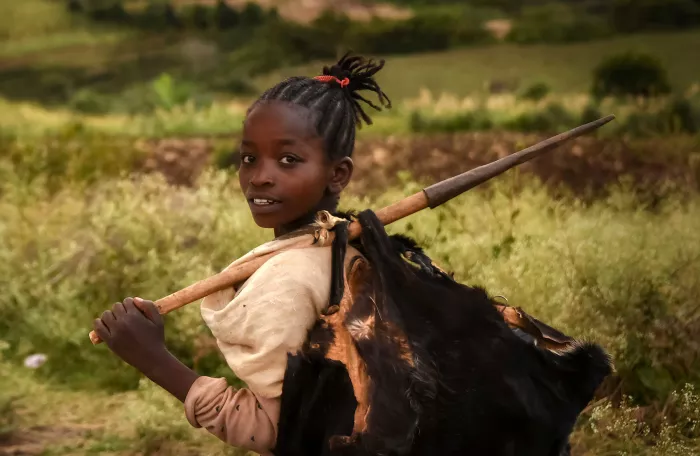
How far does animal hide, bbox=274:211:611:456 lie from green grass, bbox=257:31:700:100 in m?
6.94

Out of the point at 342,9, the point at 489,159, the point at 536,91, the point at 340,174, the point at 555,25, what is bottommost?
the point at 340,174

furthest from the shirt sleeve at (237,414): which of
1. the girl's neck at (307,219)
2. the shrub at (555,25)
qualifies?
the shrub at (555,25)

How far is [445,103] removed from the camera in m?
9.93

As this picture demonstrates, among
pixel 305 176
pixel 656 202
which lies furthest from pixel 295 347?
pixel 656 202

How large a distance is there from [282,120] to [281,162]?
0.34ft

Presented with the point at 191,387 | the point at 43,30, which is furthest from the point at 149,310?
the point at 43,30

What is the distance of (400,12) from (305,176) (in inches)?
320

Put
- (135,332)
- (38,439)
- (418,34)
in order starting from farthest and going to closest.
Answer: (418,34) < (38,439) < (135,332)

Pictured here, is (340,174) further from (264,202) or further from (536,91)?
(536,91)

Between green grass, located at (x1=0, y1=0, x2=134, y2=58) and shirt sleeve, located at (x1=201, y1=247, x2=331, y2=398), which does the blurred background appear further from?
shirt sleeve, located at (x1=201, y1=247, x2=331, y2=398)

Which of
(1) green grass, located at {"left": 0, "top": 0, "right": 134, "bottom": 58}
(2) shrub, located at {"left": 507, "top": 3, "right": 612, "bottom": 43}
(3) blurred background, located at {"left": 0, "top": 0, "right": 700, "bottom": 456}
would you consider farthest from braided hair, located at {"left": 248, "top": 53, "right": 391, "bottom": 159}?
(1) green grass, located at {"left": 0, "top": 0, "right": 134, "bottom": 58}

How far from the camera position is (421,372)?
8.03ft

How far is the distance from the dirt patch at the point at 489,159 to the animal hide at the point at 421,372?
5.09 m

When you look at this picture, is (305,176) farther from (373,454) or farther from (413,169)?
(413,169)
